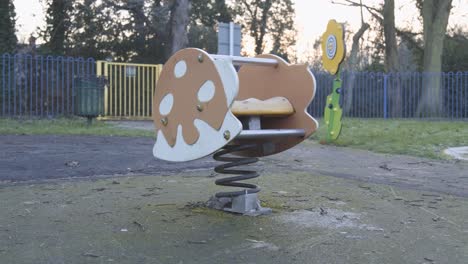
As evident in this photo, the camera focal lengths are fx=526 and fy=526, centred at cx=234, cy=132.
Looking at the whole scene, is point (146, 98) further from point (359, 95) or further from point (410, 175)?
point (410, 175)

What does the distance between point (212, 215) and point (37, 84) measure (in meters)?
14.4

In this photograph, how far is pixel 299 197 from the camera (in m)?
5.36

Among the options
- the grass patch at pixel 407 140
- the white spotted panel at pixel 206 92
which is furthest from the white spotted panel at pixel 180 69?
Answer: the grass patch at pixel 407 140

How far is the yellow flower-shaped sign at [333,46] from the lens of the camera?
1173cm

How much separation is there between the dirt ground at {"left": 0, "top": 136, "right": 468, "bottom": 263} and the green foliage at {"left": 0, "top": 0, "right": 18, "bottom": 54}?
515 inches

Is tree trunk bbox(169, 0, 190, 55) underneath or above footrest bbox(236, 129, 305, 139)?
above

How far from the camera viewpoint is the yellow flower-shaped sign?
1173cm

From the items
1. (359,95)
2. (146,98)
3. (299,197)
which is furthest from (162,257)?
(359,95)

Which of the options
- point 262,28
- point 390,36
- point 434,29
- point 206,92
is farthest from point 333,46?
point 262,28

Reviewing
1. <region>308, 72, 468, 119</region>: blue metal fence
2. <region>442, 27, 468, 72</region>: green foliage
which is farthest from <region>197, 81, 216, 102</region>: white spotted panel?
<region>442, 27, 468, 72</region>: green foliage

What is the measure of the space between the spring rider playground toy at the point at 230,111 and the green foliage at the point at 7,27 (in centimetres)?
1698

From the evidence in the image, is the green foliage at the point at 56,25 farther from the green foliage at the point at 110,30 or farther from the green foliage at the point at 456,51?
the green foliage at the point at 456,51

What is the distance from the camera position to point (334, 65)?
11.9 metres

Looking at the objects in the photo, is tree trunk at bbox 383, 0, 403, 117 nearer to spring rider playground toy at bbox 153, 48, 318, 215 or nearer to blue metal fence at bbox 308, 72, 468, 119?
blue metal fence at bbox 308, 72, 468, 119
